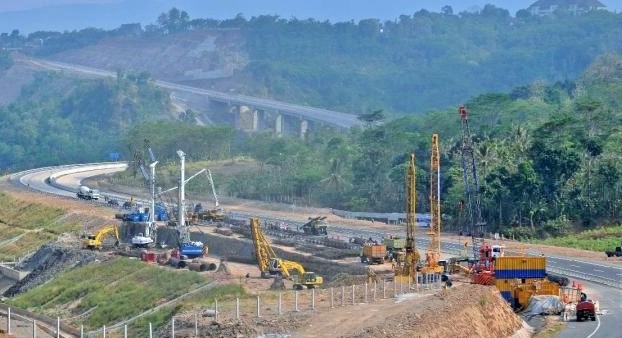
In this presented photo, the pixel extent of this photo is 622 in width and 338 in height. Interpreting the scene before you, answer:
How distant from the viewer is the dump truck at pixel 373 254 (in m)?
104

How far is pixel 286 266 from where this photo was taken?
101750 mm

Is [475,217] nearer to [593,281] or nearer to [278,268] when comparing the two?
[278,268]

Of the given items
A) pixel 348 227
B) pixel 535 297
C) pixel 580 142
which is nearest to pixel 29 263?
pixel 348 227

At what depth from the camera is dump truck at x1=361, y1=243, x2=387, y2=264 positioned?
104375 mm

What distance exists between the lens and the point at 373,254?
104312 millimetres

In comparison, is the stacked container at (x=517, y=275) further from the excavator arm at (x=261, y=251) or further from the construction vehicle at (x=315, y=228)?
the construction vehicle at (x=315, y=228)

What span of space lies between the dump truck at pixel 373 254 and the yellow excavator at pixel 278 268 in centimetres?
416

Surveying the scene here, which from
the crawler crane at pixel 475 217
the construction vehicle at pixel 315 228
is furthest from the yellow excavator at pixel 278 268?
the construction vehicle at pixel 315 228

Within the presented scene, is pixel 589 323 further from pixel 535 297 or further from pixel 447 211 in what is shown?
pixel 447 211

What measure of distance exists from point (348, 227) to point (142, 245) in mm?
21207

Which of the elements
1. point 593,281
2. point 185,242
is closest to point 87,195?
point 185,242

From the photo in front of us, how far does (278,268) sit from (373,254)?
21.4 ft

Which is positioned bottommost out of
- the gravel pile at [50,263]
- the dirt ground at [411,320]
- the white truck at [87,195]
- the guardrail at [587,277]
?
the gravel pile at [50,263]

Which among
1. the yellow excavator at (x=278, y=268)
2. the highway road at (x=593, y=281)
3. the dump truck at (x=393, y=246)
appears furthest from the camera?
the dump truck at (x=393, y=246)
